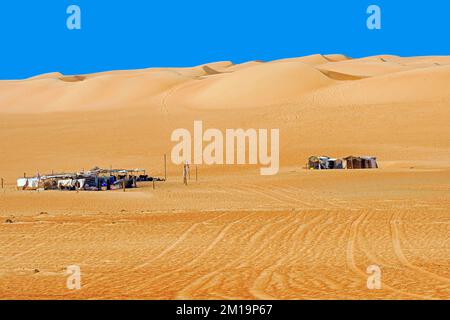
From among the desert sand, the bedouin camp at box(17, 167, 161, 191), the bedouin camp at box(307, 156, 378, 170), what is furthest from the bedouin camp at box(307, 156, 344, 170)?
the bedouin camp at box(17, 167, 161, 191)

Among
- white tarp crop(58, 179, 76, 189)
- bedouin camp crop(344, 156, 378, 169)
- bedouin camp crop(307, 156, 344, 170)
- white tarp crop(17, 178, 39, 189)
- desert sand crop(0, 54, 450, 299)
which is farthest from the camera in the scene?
bedouin camp crop(307, 156, 344, 170)

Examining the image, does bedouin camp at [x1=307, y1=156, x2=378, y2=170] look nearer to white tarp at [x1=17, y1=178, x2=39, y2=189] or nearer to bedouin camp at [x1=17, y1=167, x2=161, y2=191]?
bedouin camp at [x1=17, y1=167, x2=161, y2=191]

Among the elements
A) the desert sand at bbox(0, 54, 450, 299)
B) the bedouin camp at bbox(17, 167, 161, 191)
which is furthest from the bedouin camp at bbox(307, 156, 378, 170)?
the bedouin camp at bbox(17, 167, 161, 191)

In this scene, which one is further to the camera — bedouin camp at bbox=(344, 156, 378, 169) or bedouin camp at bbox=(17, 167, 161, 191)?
bedouin camp at bbox=(344, 156, 378, 169)

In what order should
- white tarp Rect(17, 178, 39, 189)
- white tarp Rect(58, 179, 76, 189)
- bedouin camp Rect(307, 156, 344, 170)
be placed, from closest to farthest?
white tarp Rect(58, 179, 76, 189)
white tarp Rect(17, 178, 39, 189)
bedouin camp Rect(307, 156, 344, 170)

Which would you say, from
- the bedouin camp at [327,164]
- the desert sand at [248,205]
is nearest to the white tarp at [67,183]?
the desert sand at [248,205]

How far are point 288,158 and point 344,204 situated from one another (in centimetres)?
1847

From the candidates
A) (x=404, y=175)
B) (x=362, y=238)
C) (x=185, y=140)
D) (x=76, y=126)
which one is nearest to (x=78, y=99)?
(x=76, y=126)

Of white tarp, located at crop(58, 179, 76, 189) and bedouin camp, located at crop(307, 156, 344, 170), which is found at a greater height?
bedouin camp, located at crop(307, 156, 344, 170)

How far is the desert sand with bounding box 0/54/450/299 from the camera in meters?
11.1

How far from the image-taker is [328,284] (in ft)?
34.4

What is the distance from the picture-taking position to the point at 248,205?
22734mm

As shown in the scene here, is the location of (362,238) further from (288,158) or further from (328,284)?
(288,158)

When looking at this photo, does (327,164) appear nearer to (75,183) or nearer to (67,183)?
(75,183)
